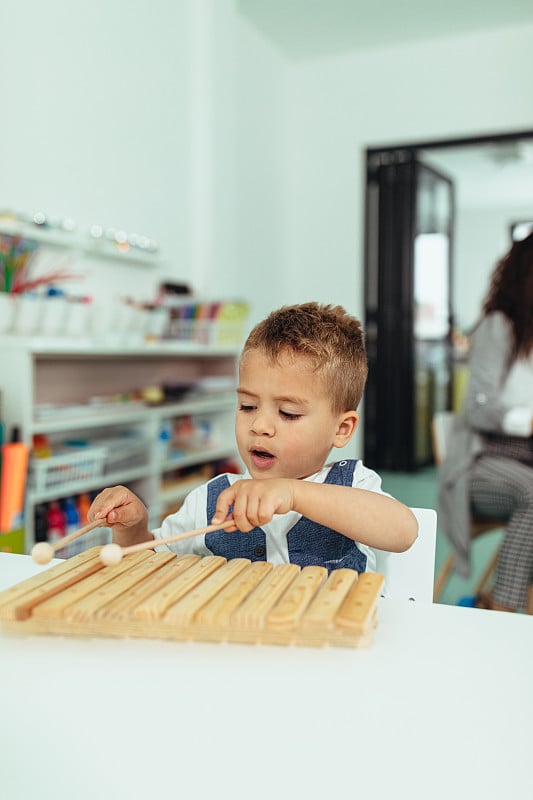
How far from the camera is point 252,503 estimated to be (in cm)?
79

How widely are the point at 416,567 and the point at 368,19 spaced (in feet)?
13.8

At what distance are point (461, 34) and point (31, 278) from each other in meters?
3.26

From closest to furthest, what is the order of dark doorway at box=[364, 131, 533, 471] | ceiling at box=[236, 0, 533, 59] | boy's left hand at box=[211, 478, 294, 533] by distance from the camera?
boy's left hand at box=[211, 478, 294, 533] → ceiling at box=[236, 0, 533, 59] → dark doorway at box=[364, 131, 533, 471]

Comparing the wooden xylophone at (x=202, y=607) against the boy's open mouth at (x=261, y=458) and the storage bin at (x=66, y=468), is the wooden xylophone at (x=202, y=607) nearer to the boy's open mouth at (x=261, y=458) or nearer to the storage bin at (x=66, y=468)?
the boy's open mouth at (x=261, y=458)

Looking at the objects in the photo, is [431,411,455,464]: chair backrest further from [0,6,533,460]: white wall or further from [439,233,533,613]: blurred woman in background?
[0,6,533,460]: white wall

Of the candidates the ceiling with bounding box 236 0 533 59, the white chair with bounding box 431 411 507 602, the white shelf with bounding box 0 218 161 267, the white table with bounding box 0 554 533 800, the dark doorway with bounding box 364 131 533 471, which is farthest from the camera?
the dark doorway with bounding box 364 131 533 471

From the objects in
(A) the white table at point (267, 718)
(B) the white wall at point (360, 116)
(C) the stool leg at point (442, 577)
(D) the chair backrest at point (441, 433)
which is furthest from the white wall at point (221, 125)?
(A) the white table at point (267, 718)

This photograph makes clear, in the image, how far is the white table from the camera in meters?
0.48

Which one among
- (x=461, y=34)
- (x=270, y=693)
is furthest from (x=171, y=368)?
(x=270, y=693)

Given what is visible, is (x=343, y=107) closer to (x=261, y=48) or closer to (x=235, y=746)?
(x=261, y=48)

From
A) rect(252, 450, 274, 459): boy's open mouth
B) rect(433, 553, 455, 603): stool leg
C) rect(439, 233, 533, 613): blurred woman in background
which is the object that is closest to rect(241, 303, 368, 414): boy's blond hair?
rect(252, 450, 274, 459): boy's open mouth

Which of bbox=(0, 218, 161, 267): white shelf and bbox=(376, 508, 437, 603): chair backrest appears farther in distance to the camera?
bbox=(0, 218, 161, 267): white shelf

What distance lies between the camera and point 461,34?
15.3 ft

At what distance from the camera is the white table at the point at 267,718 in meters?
0.48
